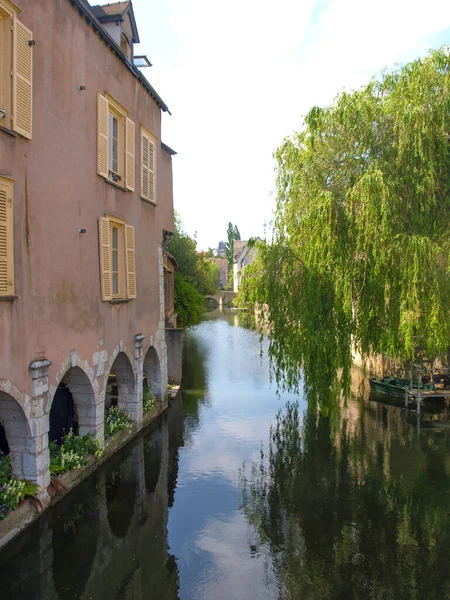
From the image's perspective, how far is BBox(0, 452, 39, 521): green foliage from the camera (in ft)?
26.9

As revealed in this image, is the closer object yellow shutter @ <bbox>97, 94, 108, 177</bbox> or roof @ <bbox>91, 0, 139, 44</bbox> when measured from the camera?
yellow shutter @ <bbox>97, 94, 108, 177</bbox>

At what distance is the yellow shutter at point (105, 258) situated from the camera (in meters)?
11.8

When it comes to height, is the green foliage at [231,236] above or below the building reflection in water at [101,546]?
above

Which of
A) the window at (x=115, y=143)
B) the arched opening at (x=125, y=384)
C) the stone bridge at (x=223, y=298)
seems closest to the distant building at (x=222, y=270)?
the stone bridge at (x=223, y=298)

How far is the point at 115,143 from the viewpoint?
13.2 m

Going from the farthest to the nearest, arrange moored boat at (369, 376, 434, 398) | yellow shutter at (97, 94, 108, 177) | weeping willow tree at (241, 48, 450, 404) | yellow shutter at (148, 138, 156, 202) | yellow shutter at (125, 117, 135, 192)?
moored boat at (369, 376, 434, 398) → yellow shutter at (148, 138, 156, 202) → yellow shutter at (125, 117, 135, 192) → weeping willow tree at (241, 48, 450, 404) → yellow shutter at (97, 94, 108, 177)

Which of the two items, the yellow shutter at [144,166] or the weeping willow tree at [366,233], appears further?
the yellow shutter at [144,166]

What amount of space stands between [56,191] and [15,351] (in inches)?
125

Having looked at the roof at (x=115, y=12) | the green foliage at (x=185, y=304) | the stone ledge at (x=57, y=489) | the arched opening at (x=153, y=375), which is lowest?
the stone ledge at (x=57, y=489)

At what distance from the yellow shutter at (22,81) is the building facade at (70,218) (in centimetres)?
3

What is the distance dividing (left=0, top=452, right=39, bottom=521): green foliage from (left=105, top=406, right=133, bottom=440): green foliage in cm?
367

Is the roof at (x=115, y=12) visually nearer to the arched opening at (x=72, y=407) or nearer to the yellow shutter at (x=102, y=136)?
the yellow shutter at (x=102, y=136)

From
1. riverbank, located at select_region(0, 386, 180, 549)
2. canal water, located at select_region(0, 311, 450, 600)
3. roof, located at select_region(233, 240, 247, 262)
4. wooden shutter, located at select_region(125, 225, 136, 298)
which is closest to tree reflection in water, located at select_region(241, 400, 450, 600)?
canal water, located at select_region(0, 311, 450, 600)

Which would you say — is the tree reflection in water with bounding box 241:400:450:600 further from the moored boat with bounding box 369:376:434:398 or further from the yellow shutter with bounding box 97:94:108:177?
the yellow shutter with bounding box 97:94:108:177
